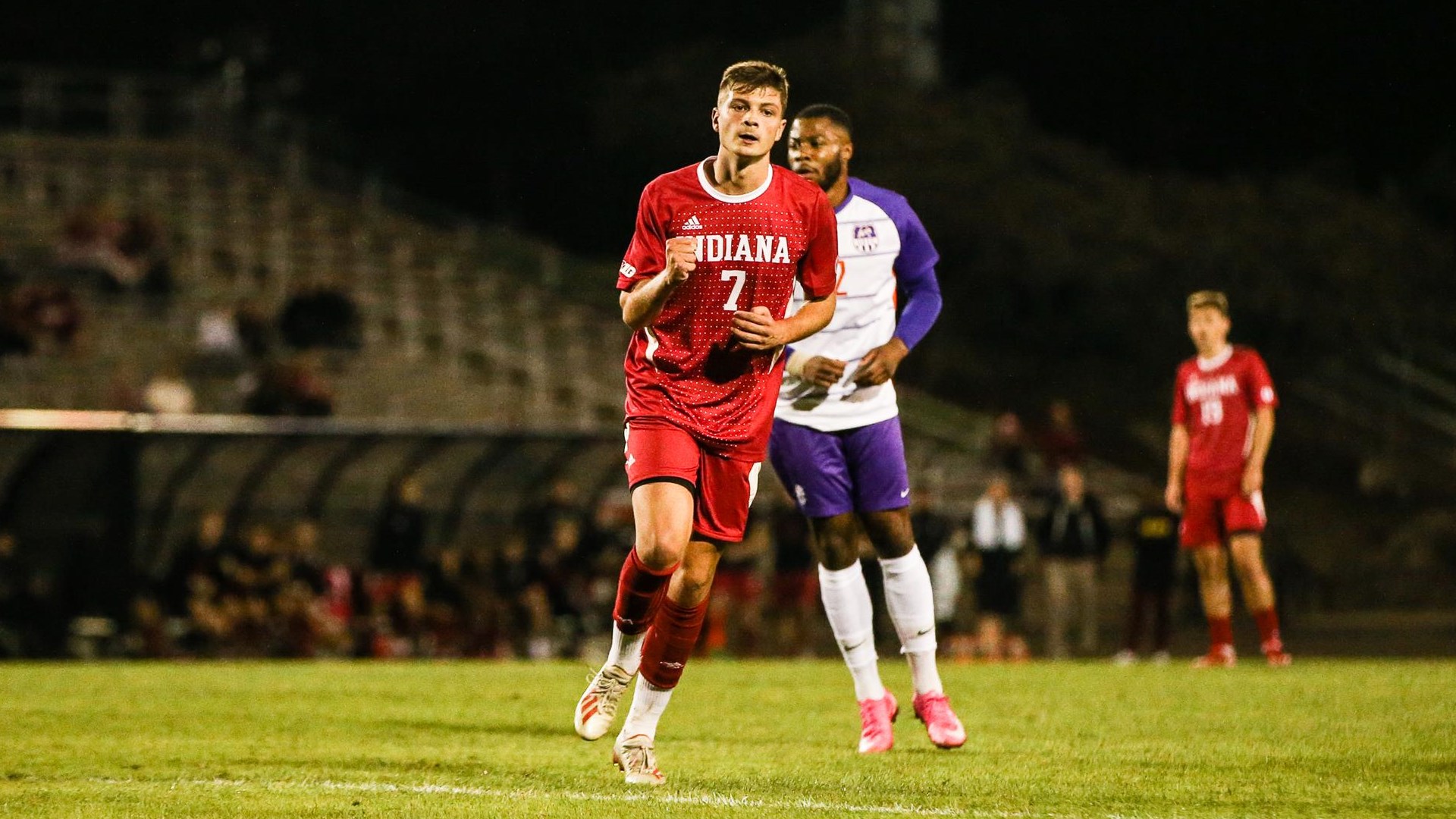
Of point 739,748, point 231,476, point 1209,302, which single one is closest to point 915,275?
point 739,748

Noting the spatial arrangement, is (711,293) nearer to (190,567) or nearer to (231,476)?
(190,567)

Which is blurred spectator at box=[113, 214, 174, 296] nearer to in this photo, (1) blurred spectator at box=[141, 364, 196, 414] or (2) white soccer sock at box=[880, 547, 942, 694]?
(1) blurred spectator at box=[141, 364, 196, 414]

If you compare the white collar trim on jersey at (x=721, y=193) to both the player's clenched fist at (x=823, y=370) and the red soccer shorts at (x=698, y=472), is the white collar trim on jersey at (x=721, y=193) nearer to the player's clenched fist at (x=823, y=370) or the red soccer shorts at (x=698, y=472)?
the red soccer shorts at (x=698, y=472)

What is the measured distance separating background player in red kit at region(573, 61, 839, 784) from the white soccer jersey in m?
1.28

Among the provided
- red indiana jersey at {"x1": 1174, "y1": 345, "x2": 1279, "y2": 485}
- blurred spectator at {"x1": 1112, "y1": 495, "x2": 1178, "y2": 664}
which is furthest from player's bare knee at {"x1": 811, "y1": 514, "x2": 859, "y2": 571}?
blurred spectator at {"x1": 1112, "y1": 495, "x2": 1178, "y2": 664}

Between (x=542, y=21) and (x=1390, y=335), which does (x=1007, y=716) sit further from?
(x=542, y=21)

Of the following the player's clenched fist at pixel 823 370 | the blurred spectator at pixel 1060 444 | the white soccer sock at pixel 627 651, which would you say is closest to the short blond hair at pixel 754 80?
the player's clenched fist at pixel 823 370

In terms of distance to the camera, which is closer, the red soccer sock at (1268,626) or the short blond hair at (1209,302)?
the short blond hair at (1209,302)

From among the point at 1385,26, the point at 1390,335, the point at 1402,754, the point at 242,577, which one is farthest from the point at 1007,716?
the point at 1385,26

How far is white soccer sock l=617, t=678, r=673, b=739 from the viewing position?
22.2ft

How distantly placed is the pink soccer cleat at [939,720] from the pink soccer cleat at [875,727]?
0.14m

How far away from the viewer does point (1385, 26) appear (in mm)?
31844

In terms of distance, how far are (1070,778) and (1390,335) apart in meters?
24.6

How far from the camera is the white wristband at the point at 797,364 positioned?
801 cm
